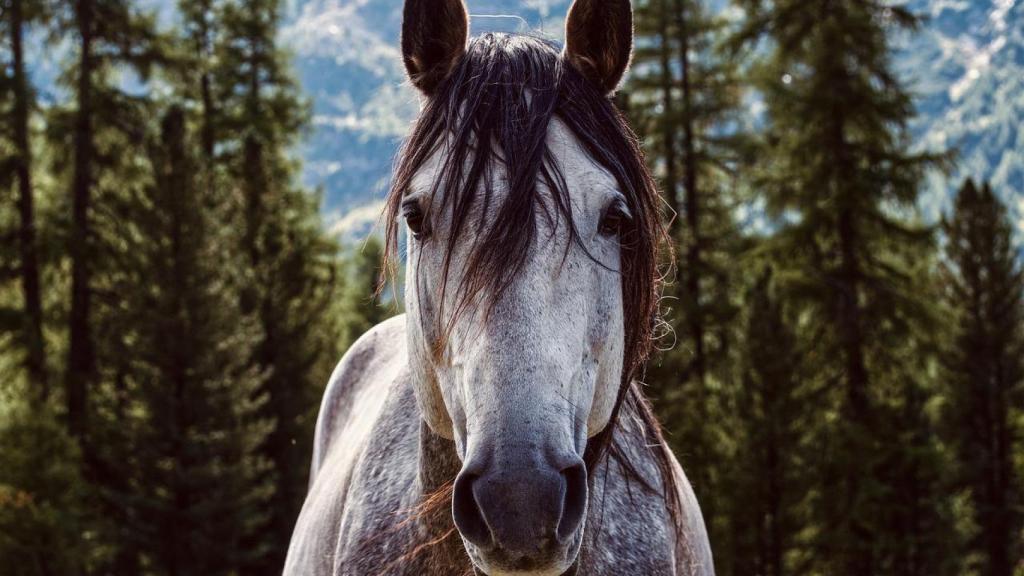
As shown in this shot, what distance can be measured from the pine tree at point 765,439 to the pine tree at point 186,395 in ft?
30.7

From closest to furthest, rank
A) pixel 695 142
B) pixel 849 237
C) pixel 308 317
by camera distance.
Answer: pixel 849 237, pixel 308 317, pixel 695 142

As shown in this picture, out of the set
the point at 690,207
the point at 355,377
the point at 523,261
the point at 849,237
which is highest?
the point at 690,207

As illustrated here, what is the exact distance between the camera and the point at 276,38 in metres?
25.3

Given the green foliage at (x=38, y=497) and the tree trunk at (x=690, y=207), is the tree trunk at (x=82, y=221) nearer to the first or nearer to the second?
the green foliage at (x=38, y=497)

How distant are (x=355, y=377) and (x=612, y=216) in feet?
10.2

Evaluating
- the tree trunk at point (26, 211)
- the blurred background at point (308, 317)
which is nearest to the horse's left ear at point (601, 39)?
the blurred background at point (308, 317)

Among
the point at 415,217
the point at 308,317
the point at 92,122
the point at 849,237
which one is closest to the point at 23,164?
the point at 92,122

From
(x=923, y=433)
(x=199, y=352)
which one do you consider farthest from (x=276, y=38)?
(x=923, y=433)

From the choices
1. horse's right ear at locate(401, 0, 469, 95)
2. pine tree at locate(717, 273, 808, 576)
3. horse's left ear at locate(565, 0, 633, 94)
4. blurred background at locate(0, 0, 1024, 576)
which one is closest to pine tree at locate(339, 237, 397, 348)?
blurred background at locate(0, 0, 1024, 576)

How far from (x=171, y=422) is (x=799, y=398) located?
12.0 metres

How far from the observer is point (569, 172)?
2195 millimetres

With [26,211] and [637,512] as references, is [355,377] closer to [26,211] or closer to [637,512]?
[637,512]

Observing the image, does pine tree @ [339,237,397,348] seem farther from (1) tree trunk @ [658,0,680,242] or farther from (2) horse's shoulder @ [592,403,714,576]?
(2) horse's shoulder @ [592,403,714,576]

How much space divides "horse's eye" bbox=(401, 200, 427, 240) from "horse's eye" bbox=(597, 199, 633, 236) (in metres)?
0.45
